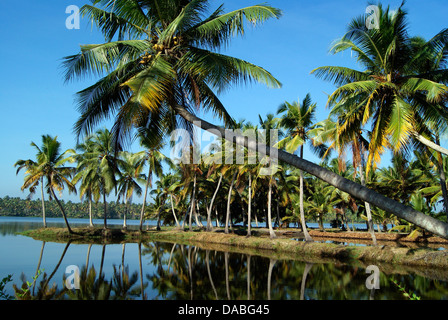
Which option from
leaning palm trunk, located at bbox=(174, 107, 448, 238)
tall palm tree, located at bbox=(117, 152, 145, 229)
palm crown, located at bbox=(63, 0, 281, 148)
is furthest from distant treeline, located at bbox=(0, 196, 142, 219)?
leaning palm trunk, located at bbox=(174, 107, 448, 238)

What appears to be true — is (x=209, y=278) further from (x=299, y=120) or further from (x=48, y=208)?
(x=48, y=208)

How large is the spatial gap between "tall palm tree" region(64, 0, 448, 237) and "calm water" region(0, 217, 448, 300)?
4490 millimetres

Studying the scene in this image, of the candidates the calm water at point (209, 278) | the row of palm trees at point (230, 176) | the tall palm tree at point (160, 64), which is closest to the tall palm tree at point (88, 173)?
the row of palm trees at point (230, 176)

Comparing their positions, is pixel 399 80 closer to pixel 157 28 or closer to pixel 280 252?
pixel 157 28

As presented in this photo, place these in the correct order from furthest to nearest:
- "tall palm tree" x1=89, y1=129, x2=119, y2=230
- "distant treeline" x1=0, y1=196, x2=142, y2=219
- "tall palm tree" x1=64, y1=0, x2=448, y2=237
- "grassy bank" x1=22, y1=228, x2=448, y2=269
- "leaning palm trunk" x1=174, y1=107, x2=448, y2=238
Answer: "distant treeline" x1=0, y1=196, x2=142, y2=219 → "tall palm tree" x1=89, y1=129, x2=119, y2=230 → "grassy bank" x1=22, y1=228, x2=448, y2=269 → "tall palm tree" x1=64, y1=0, x2=448, y2=237 → "leaning palm trunk" x1=174, y1=107, x2=448, y2=238

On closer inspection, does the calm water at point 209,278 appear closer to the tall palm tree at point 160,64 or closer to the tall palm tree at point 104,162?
the tall palm tree at point 160,64

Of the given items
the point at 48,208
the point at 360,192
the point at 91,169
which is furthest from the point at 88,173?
the point at 48,208

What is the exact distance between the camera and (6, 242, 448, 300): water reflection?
8102mm

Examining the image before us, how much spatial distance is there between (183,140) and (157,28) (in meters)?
2.60

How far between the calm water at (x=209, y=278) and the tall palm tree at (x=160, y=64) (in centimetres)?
449

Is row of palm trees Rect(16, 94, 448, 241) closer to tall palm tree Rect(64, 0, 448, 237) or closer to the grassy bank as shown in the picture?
the grassy bank

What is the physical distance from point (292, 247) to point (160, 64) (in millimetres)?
15100

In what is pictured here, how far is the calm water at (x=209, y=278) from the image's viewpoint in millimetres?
8250

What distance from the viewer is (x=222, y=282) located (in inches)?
395
